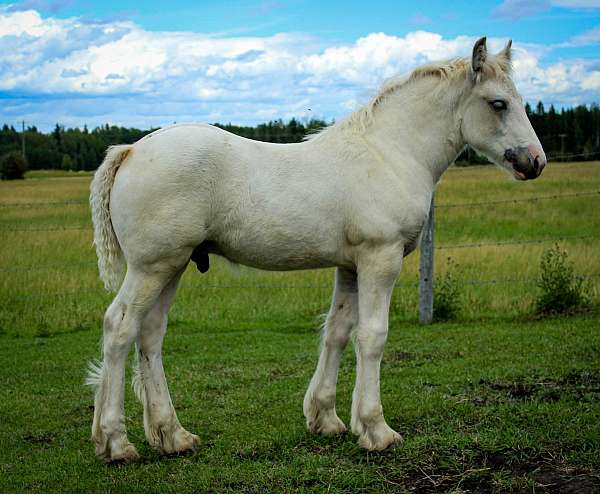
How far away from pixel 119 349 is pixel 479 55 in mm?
3103

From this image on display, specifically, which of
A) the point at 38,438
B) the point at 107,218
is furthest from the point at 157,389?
the point at 38,438

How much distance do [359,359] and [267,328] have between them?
546cm

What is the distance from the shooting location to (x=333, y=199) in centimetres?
466

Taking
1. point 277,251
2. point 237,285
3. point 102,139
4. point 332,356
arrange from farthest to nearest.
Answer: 1. point 102,139
2. point 237,285
3. point 332,356
4. point 277,251

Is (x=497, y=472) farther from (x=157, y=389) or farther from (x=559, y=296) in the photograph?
(x=559, y=296)

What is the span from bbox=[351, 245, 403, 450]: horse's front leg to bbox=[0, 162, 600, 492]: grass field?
6.6 inches

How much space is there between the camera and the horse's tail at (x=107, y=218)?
468 centimetres

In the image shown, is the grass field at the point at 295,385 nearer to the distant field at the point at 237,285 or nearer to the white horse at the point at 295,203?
the distant field at the point at 237,285

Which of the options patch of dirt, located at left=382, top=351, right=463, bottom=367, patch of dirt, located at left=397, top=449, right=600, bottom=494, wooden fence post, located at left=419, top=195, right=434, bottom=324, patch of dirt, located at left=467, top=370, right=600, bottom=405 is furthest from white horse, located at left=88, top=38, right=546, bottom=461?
wooden fence post, located at left=419, top=195, right=434, bottom=324

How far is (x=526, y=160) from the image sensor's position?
15.5ft

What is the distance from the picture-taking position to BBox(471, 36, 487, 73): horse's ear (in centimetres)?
473

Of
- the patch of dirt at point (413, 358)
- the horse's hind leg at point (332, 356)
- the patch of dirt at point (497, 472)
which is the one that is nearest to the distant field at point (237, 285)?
the patch of dirt at point (413, 358)

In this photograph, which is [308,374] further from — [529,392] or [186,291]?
[186,291]

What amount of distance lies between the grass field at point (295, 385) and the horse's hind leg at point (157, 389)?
0.13 meters
